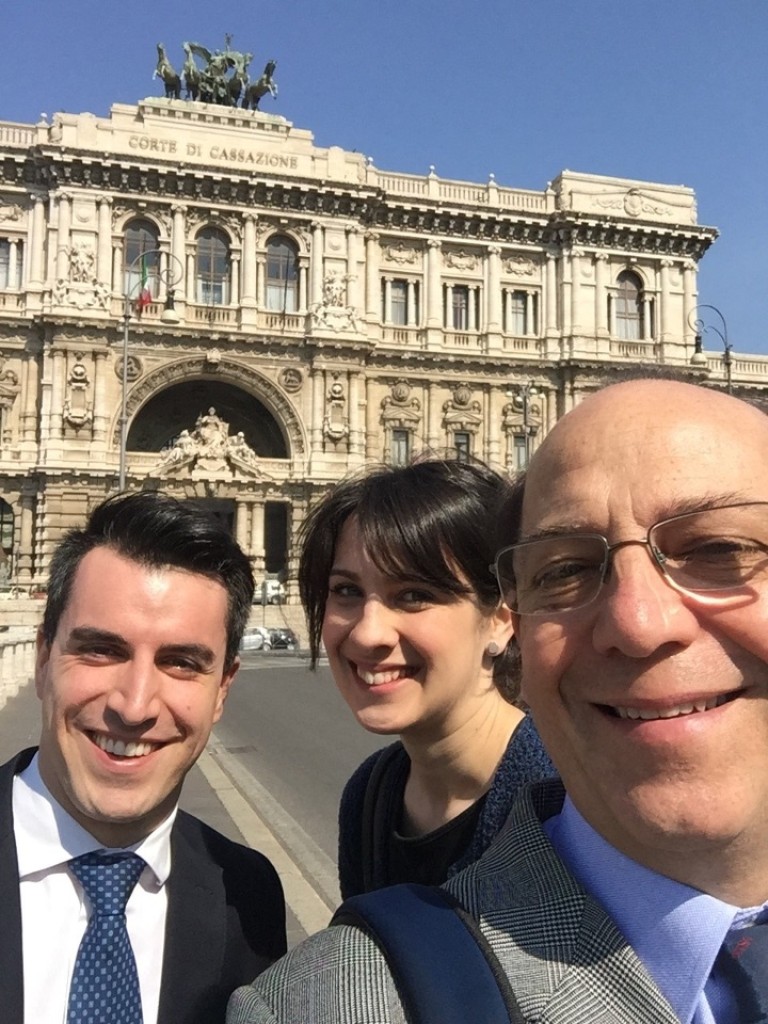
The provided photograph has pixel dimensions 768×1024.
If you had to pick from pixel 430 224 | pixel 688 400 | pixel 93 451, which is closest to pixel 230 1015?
pixel 688 400

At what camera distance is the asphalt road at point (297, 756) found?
258 inches

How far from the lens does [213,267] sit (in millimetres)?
30453

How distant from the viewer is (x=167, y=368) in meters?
29.4

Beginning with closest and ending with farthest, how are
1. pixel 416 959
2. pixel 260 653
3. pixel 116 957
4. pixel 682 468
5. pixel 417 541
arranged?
1. pixel 416 959
2. pixel 682 468
3. pixel 116 957
4. pixel 417 541
5. pixel 260 653

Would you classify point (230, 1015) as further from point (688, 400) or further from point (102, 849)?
point (688, 400)

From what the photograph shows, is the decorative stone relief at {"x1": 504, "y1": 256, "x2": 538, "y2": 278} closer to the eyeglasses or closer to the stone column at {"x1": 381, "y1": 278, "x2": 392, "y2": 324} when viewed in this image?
the stone column at {"x1": 381, "y1": 278, "x2": 392, "y2": 324}

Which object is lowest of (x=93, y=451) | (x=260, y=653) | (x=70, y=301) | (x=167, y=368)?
(x=260, y=653)

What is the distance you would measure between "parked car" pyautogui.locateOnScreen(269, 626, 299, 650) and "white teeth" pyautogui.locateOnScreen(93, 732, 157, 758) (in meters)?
25.1

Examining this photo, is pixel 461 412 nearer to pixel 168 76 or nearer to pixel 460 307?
pixel 460 307

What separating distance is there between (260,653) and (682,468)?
24.8 meters

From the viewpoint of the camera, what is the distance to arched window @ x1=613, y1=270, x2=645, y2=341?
34750mm

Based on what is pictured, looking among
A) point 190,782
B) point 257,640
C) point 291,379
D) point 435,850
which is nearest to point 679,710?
point 435,850

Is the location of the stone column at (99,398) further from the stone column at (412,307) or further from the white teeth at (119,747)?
the white teeth at (119,747)

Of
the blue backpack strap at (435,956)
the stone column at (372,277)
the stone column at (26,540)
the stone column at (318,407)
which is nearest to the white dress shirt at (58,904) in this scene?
the blue backpack strap at (435,956)
